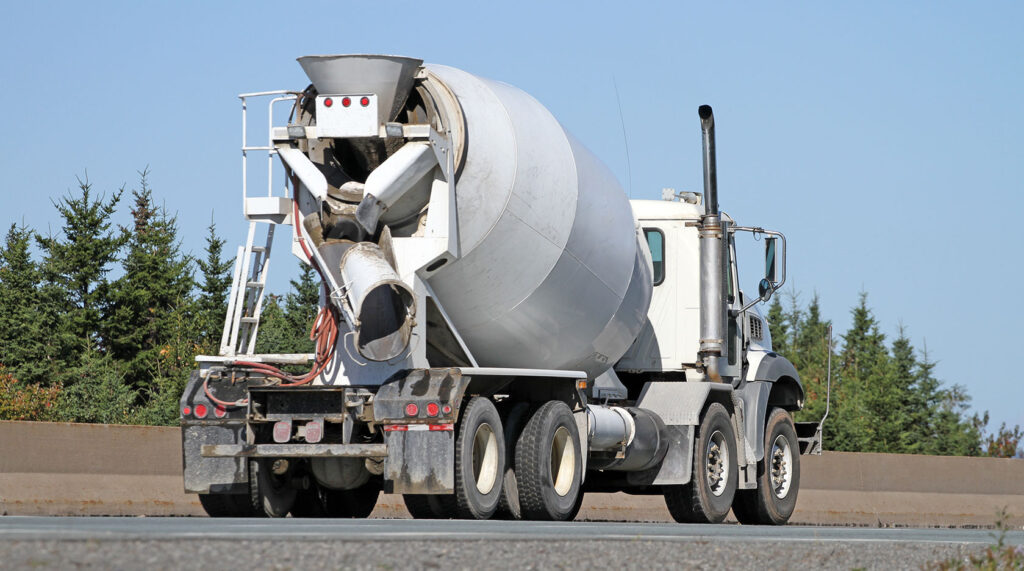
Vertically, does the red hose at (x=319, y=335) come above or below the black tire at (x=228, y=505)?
above

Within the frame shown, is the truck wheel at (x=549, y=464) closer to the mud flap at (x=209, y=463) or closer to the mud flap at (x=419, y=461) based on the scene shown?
the mud flap at (x=419, y=461)

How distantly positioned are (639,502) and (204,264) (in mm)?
21099

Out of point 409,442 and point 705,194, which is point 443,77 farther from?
point 705,194

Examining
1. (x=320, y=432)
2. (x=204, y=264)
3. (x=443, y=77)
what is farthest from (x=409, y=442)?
(x=204, y=264)

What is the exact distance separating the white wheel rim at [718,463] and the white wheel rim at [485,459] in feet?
13.7

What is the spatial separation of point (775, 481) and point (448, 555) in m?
10.9

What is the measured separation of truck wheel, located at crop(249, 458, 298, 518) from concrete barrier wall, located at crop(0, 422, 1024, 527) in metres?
1.88

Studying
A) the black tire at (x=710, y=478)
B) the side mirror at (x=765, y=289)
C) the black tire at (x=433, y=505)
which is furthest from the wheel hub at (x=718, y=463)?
the black tire at (x=433, y=505)

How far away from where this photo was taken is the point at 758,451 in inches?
653

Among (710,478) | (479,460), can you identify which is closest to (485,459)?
(479,460)

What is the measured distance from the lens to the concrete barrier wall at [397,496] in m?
13.1

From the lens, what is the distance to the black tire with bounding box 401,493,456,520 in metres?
11.8

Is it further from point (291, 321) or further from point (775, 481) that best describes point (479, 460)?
point (291, 321)

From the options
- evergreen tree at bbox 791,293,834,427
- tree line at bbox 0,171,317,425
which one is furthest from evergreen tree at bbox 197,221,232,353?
evergreen tree at bbox 791,293,834,427
